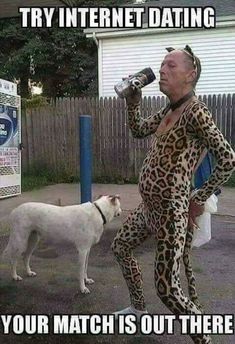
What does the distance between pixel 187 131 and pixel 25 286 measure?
2.51m

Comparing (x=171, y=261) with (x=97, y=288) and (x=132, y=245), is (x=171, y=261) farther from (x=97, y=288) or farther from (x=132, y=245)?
(x=97, y=288)

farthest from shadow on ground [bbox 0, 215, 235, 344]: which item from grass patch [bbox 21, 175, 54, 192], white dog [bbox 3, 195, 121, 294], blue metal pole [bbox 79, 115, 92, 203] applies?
grass patch [bbox 21, 175, 54, 192]

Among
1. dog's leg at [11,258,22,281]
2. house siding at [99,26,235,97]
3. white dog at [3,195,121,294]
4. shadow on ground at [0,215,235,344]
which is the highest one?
house siding at [99,26,235,97]

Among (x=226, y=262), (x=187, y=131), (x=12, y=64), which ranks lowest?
(x=226, y=262)

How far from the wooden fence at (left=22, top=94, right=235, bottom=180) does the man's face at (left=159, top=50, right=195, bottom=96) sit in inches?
334

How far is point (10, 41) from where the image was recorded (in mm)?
24469

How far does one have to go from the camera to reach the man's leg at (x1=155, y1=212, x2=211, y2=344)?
8.75 feet

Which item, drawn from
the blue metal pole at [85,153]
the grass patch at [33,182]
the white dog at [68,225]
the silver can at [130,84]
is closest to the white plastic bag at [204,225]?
the silver can at [130,84]

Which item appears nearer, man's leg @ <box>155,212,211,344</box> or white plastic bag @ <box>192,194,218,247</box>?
man's leg @ <box>155,212,211,344</box>

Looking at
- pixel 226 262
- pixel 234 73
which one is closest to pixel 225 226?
pixel 226 262

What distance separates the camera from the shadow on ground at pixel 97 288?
130 inches

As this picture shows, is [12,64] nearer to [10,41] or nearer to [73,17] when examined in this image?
[10,41]

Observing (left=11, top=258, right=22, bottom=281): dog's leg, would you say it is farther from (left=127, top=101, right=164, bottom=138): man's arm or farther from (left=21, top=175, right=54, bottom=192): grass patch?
(left=21, top=175, right=54, bottom=192): grass patch

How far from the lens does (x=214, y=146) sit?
2559 mm
